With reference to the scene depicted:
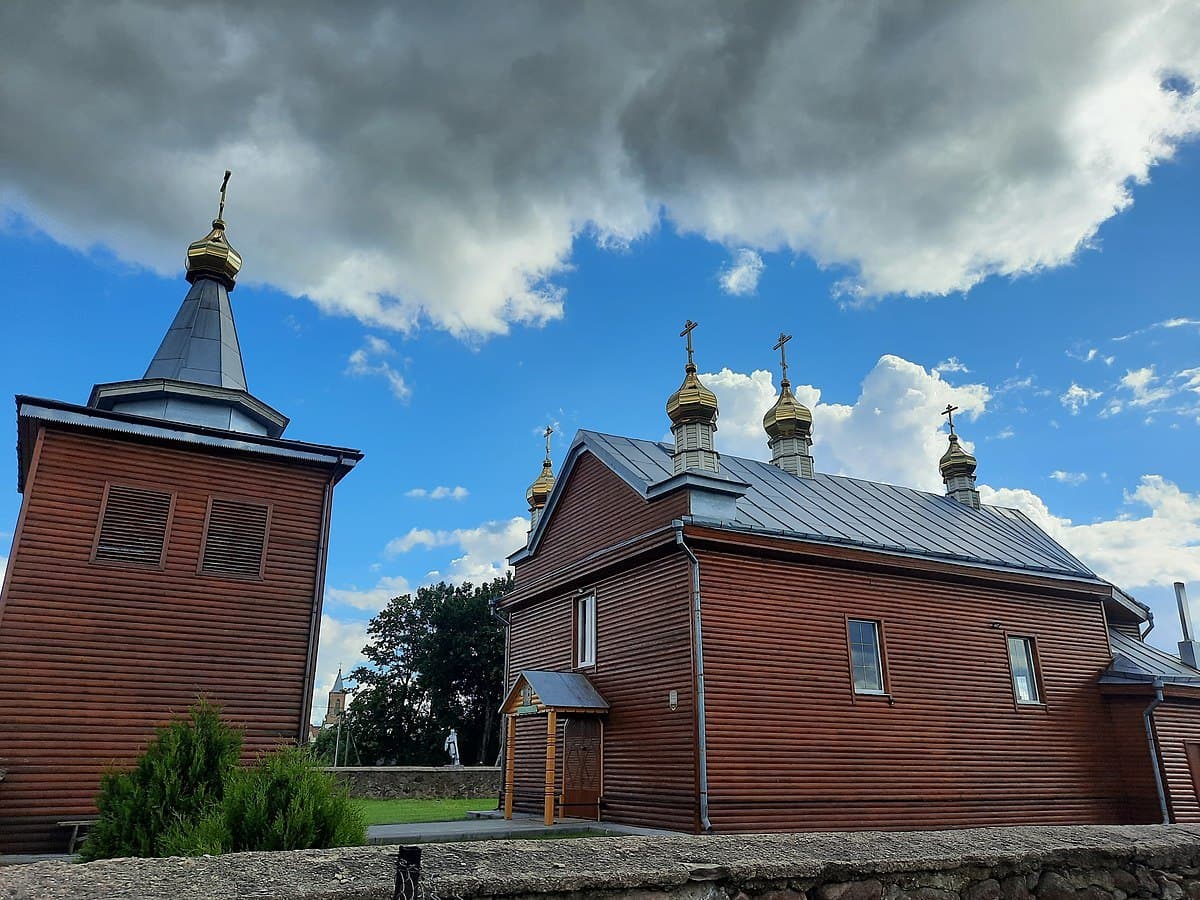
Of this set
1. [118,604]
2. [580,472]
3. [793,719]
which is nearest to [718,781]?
[793,719]

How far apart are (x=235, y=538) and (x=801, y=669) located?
9465 millimetres

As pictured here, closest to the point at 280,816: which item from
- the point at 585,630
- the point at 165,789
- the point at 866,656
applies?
the point at 165,789

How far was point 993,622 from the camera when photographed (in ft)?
56.5

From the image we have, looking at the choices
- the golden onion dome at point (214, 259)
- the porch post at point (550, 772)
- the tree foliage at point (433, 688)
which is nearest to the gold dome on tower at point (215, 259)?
the golden onion dome at point (214, 259)

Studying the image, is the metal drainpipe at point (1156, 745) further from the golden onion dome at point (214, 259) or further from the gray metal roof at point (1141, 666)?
the golden onion dome at point (214, 259)

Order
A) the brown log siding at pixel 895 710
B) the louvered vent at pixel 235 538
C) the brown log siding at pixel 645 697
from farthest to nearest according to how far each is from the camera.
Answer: the brown log siding at pixel 895 710, the brown log siding at pixel 645 697, the louvered vent at pixel 235 538

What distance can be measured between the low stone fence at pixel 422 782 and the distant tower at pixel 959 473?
50.9 ft

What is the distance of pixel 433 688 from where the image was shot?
39125 mm

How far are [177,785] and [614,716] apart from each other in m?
8.28

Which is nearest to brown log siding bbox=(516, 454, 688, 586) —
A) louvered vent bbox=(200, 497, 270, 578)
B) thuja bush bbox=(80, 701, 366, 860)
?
louvered vent bbox=(200, 497, 270, 578)

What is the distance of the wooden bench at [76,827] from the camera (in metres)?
11.0

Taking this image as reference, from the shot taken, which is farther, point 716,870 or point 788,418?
point 788,418

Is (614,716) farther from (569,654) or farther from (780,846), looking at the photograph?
(780,846)

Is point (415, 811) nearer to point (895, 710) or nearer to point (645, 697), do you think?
point (645, 697)
